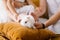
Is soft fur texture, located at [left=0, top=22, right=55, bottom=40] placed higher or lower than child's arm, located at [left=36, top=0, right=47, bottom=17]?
lower

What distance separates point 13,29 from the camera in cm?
131

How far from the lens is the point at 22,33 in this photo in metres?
1.21

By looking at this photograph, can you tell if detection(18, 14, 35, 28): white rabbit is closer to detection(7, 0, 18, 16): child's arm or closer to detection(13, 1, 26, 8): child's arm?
detection(7, 0, 18, 16): child's arm

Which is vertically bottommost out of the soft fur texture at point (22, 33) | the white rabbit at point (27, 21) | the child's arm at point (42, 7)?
the soft fur texture at point (22, 33)

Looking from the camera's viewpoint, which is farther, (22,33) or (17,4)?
(17,4)

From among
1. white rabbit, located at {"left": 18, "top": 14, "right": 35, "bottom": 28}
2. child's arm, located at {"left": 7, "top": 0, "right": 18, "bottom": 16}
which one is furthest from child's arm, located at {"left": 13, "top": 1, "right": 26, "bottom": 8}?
white rabbit, located at {"left": 18, "top": 14, "right": 35, "bottom": 28}

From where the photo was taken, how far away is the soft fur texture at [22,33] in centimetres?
121

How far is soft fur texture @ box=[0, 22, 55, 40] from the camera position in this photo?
3.98 ft

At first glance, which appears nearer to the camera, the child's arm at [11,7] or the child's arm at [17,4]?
the child's arm at [11,7]

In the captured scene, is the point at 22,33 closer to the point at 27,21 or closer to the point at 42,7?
the point at 27,21

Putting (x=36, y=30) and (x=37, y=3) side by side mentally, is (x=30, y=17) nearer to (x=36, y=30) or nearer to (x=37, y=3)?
(x=36, y=30)

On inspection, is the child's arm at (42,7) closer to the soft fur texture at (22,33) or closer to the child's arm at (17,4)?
the child's arm at (17,4)

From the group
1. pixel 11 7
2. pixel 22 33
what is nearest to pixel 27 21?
pixel 22 33

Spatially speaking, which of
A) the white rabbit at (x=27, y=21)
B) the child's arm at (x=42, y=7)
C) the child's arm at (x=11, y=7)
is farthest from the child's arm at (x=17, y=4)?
the white rabbit at (x=27, y=21)
